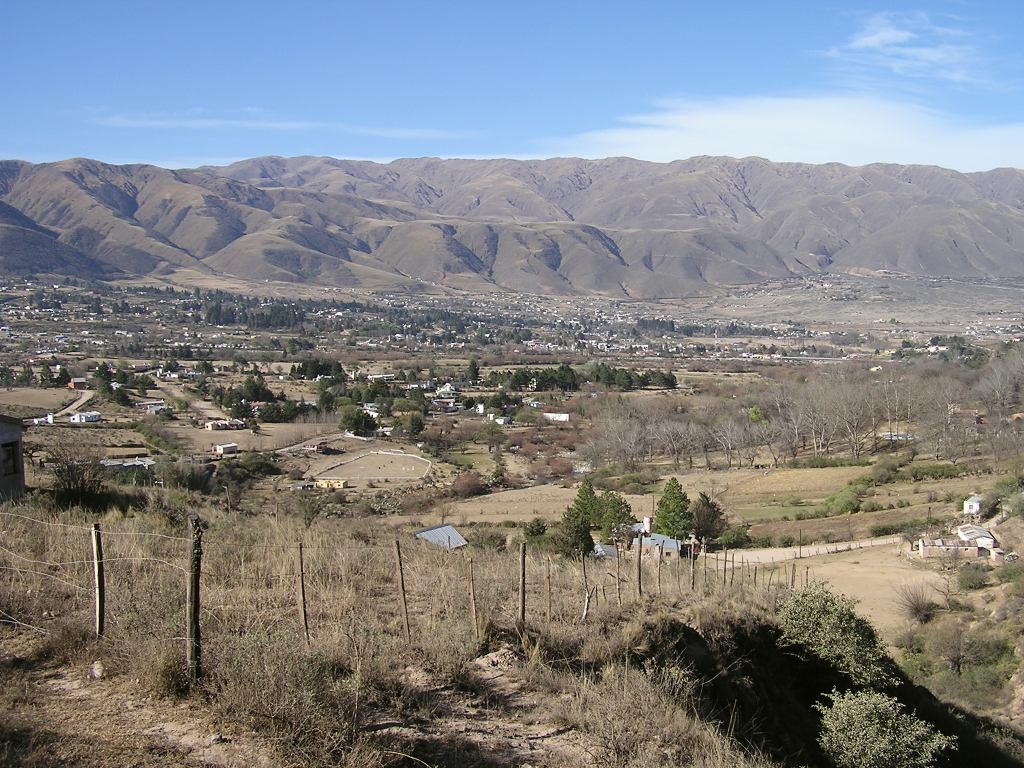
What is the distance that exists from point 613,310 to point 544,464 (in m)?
135

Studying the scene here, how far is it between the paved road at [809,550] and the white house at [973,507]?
289 cm

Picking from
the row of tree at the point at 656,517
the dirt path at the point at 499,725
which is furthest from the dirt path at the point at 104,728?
the row of tree at the point at 656,517

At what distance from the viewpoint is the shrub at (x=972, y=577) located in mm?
21047

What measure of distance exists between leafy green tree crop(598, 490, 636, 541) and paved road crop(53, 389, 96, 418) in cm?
3518

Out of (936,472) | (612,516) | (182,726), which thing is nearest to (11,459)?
(182,726)

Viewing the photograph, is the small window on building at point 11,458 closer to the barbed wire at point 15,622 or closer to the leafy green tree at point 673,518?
the barbed wire at point 15,622

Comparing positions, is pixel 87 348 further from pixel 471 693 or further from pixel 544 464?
pixel 471 693

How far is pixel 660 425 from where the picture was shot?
5106 cm

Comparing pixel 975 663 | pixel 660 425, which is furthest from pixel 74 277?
pixel 975 663

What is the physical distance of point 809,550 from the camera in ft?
90.9

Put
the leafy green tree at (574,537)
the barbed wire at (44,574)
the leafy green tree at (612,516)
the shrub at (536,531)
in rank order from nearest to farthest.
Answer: the barbed wire at (44,574) → the leafy green tree at (574,537) → the shrub at (536,531) → the leafy green tree at (612,516)

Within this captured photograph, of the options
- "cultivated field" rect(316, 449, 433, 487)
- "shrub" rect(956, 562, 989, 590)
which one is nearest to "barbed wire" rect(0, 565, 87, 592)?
"shrub" rect(956, 562, 989, 590)

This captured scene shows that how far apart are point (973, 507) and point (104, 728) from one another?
99.8 ft

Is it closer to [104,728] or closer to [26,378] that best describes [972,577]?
[104,728]
